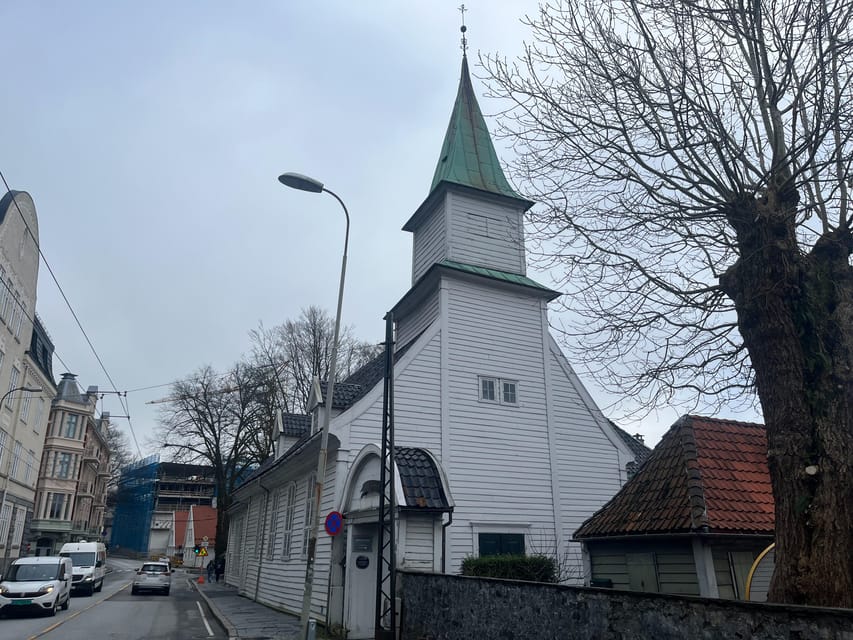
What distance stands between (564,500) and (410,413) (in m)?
5.08

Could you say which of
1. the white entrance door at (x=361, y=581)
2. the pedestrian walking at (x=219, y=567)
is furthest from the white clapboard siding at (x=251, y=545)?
the white entrance door at (x=361, y=581)

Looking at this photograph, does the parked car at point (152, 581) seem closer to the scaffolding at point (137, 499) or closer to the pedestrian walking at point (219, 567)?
the pedestrian walking at point (219, 567)

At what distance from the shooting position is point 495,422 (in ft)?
55.9

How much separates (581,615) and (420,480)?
655 centimetres

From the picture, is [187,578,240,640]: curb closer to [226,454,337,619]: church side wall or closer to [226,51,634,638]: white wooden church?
[226,454,337,619]: church side wall

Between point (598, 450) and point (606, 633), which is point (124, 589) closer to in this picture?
point (598, 450)

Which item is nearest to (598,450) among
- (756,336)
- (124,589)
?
(756,336)

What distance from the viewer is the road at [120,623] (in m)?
14.3

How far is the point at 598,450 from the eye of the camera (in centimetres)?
1831

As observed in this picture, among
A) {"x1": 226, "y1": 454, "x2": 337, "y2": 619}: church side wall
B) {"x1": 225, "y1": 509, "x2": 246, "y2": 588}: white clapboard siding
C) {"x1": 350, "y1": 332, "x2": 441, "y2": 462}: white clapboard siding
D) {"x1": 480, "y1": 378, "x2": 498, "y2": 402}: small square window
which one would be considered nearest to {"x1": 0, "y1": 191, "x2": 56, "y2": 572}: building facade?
{"x1": 225, "y1": 509, "x2": 246, "y2": 588}: white clapboard siding

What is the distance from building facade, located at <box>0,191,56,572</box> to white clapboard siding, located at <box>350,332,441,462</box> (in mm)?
24607

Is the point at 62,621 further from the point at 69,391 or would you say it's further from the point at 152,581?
the point at 69,391

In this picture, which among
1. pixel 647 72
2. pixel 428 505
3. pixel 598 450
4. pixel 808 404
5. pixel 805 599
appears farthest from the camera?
pixel 598 450

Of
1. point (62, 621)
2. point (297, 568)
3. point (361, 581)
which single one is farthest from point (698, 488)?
point (62, 621)
